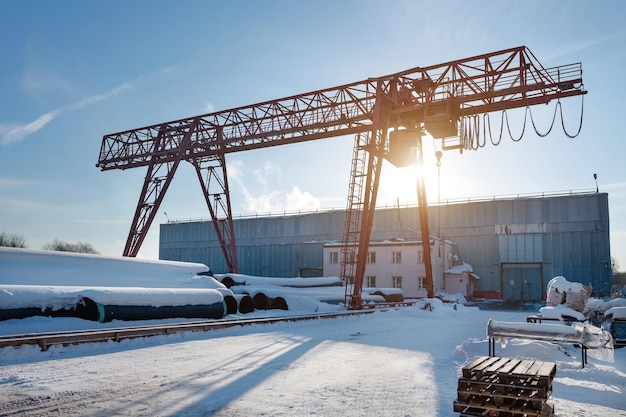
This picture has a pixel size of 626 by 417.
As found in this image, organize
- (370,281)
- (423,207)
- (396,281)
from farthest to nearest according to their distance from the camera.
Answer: (370,281), (396,281), (423,207)

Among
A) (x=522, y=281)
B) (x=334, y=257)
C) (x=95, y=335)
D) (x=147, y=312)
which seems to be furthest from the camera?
(x=522, y=281)

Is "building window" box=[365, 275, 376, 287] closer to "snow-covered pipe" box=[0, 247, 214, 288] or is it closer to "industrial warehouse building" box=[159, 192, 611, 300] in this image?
"industrial warehouse building" box=[159, 192, 611, 300]

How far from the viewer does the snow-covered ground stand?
18.8 feet

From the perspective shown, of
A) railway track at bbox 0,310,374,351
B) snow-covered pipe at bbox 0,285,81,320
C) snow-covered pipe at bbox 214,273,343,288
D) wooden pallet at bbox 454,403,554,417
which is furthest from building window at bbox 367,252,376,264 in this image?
wooden pallet at bbox 454,403,554,417

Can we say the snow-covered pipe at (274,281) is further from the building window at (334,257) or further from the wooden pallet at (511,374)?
the wooden pallet at (511,374)

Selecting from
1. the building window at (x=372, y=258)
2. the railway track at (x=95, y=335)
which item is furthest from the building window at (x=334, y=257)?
the railway track at (x=95, y=335)

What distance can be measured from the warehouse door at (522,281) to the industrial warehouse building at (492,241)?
7cm

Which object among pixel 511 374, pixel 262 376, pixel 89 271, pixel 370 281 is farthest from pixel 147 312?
pixel 370 281

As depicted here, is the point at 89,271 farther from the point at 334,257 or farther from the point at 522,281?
the point at 522,281

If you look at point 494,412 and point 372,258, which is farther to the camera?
point 372,258

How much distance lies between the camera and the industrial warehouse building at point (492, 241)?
3478 cm

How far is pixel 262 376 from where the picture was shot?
7406mm

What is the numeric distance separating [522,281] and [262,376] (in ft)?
110

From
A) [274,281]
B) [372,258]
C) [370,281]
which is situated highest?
[372,258]
